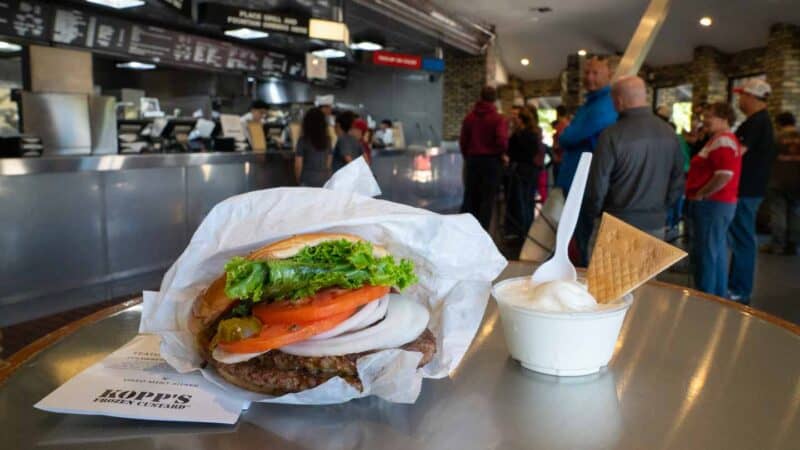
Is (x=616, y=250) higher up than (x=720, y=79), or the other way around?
(x=720, y=79)

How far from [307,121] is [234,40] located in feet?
16.7

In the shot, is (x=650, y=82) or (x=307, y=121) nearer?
(x=307, y=121)

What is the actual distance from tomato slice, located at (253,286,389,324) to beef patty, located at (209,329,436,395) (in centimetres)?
6

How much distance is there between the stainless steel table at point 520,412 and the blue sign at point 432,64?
400 inches

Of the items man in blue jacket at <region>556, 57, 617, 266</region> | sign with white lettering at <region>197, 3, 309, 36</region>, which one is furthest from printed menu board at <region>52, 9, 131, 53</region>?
man in blue jacket at <region>556, 57, 617, 266</region>

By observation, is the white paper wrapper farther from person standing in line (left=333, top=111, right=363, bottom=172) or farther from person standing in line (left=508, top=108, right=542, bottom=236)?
person standing in line (left=508, top=108, right=542, bottom=236)

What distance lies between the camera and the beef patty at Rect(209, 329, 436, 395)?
813 mm

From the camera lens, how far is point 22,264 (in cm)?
423

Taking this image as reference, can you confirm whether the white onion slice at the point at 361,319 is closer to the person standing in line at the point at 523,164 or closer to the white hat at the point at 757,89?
the white hat at the point at 757,89

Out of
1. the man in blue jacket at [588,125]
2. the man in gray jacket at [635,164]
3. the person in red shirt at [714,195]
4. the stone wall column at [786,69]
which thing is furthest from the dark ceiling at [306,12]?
the stone wall column at [786,69]

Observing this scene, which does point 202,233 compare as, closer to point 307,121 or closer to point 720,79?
Result: point 307,121

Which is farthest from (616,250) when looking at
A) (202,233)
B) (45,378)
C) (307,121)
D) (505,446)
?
(307,121)

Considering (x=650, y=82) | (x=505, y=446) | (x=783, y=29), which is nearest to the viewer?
(x=505, y=446)

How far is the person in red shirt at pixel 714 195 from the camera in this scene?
388 centimetres
